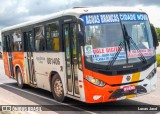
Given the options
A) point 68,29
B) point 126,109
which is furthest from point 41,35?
point 126,109

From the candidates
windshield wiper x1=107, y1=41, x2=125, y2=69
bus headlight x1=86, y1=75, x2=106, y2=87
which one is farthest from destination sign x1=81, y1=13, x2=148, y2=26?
bus headlight x1=86, y1=75, x2=106, y2=87

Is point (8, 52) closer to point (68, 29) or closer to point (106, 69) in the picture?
point (68, 29)

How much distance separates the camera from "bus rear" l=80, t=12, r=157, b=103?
10.1 m

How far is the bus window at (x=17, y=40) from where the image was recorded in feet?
54.6

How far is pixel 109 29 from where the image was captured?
10.5m

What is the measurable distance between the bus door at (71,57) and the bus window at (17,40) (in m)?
5.57

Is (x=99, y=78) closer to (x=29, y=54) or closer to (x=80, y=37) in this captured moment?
(x=80, y=37)

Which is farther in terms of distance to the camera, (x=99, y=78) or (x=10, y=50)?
(x=10, y=50)

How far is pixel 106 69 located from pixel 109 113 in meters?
1.19

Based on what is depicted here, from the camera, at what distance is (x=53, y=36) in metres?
12.4

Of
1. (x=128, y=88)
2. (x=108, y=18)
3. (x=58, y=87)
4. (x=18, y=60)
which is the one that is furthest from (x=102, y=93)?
(x=18, y=60)

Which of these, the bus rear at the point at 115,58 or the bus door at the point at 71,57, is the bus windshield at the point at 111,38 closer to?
the bus rear at the point at 115,58

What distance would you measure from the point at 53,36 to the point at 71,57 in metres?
1.64

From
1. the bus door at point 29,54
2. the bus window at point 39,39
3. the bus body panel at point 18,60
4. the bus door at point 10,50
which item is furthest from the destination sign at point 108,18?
the bus door at point 10,50
